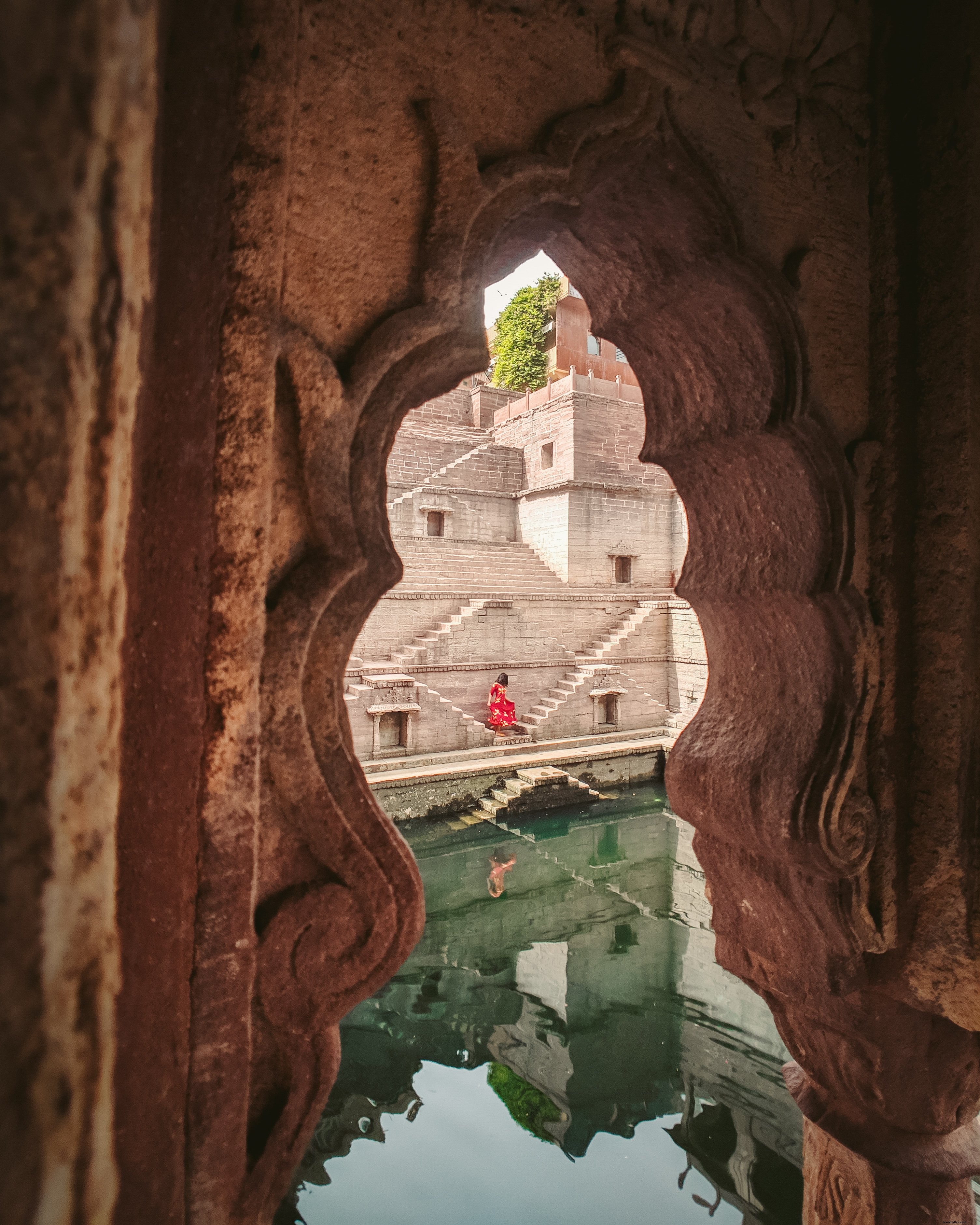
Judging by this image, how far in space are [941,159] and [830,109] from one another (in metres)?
0.26

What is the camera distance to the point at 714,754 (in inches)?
64.1

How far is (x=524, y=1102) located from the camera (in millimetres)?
4461

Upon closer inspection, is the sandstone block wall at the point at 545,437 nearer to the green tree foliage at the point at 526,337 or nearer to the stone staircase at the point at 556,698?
A: the green tree foliage at the point at 526,337

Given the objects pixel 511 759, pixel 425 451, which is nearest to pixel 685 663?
pixel 511 759

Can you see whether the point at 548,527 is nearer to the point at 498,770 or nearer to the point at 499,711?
the point at 499,711

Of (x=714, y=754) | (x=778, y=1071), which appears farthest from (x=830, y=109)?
(x=778, y=1071)

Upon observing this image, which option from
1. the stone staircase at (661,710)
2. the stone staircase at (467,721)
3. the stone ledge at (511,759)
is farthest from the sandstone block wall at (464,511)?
the stone ledge at (511,759)

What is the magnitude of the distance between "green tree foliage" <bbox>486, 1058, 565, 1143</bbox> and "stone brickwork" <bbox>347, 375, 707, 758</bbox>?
3831mm

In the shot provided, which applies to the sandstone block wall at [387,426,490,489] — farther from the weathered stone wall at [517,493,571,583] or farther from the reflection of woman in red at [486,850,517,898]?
the reflection of woman in red at [486,850,517,898]

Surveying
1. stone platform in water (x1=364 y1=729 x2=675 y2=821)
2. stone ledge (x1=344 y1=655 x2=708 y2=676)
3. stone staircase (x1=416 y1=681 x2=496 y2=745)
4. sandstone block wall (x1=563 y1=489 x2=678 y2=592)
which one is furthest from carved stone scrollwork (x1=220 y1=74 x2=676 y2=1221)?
sandstone block wall (x1=563 y1=489 x2=678 y2=592)

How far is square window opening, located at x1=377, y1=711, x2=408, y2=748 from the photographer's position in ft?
34.4

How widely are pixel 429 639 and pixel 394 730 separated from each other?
6.04 feet

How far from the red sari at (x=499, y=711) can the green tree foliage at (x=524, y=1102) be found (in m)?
6.89

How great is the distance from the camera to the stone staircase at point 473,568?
1352cm
